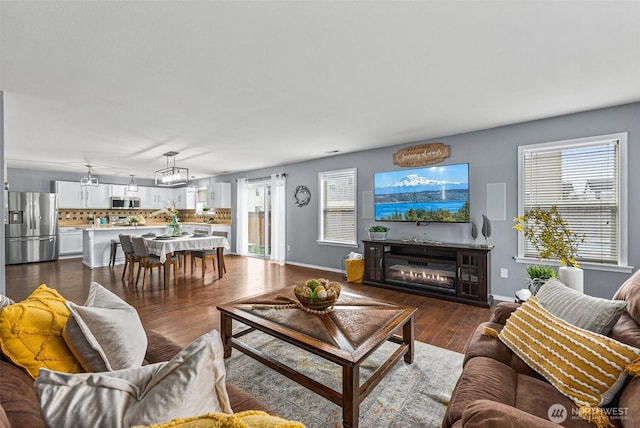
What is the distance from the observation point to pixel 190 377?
2.34ft

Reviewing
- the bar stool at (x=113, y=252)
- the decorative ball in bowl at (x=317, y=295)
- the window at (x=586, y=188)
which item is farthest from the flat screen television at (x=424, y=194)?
the bar stool at (x=113, y=252)

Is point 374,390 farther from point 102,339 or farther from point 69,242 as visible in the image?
point 69,242

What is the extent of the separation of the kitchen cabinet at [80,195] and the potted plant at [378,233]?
7689mm

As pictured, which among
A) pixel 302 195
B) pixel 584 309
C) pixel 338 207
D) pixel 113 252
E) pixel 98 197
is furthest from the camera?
pixel 98 197

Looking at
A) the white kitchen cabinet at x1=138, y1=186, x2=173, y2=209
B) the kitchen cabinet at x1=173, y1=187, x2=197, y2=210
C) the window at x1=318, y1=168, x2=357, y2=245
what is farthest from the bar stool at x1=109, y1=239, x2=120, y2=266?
the window at x1=318, y1=168, x2=357, y2=245

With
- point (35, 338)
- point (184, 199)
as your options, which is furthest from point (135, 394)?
point (184, 199)

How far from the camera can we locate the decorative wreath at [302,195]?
20.2ft

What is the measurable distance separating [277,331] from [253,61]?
1985 mm

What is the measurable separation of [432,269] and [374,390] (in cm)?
255

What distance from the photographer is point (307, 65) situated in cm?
225

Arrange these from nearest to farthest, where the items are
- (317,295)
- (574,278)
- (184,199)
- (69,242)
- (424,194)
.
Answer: (317,295)
(574,278)
(424,194)
(69,242)
(184,199)

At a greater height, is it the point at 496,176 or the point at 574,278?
the point at 496,176

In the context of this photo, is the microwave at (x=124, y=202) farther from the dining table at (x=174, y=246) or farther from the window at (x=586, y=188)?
the window at (x=586, y=188)

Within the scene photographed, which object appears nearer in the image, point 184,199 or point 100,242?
point 100,242
